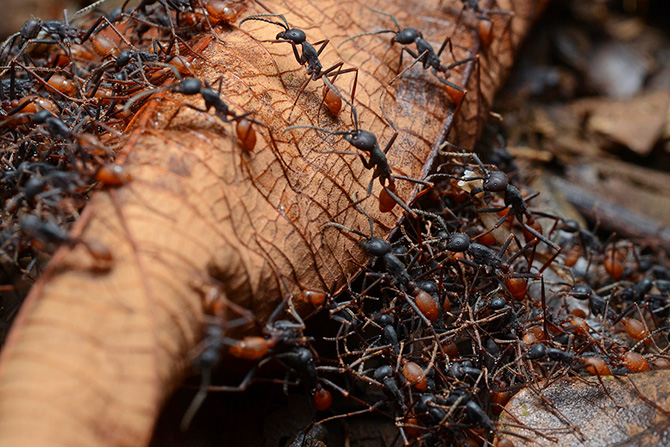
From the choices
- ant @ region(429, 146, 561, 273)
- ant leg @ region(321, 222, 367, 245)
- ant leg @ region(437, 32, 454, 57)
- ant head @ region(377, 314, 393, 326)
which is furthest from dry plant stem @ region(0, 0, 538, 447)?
ant head @ region(377, 314, 393, 326)

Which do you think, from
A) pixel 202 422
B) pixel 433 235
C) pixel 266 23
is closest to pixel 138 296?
pixel 202 422

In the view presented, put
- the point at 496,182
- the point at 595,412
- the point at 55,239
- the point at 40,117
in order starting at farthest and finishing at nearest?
the point at 496,182
the point at 595,412
the point at 40,117
the point at 55,239

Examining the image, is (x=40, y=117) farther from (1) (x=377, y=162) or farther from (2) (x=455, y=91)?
(2) (x=455, y=91)

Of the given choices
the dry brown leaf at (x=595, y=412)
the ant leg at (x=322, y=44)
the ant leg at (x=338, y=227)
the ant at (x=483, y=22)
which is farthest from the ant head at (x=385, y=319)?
the ant at (x=483, y=22)

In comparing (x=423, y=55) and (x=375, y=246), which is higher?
(x=423, y=55)

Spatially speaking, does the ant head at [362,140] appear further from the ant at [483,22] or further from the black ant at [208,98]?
the ant at [483,22]

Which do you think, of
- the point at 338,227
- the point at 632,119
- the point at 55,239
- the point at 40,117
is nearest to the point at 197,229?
the point at 55,239
